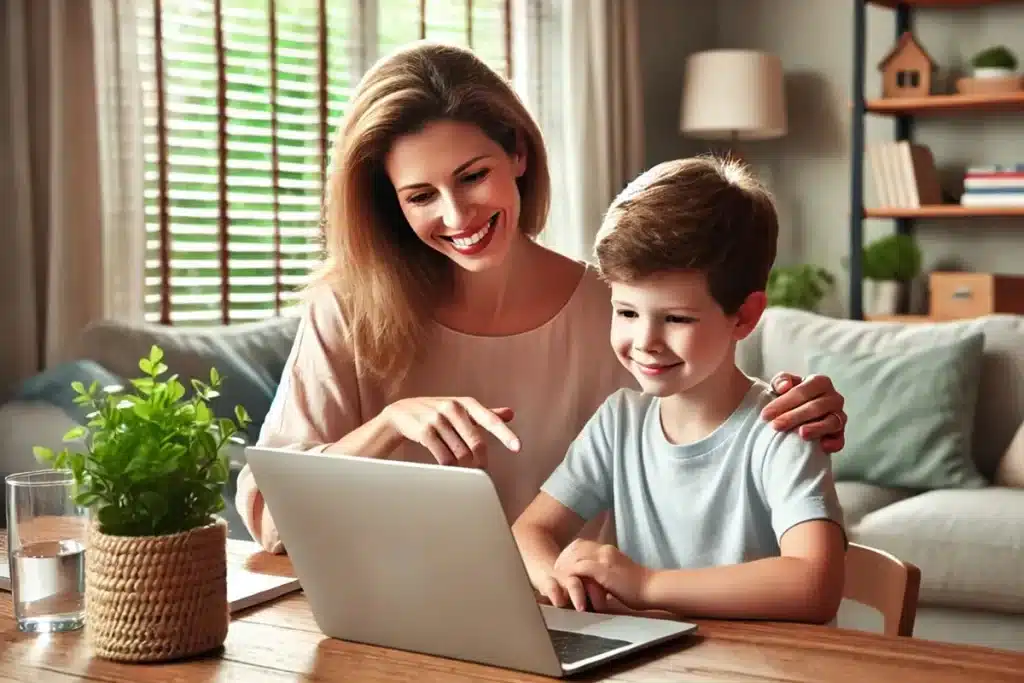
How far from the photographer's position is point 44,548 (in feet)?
3.99

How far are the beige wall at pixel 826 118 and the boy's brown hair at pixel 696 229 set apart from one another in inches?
162

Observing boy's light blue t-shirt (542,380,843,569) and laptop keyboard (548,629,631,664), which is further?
boy's light blue t-shirt (542,380,843,569)

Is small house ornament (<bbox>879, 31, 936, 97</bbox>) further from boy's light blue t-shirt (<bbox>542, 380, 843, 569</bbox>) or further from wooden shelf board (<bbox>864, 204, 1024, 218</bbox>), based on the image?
boy's light blue t-shirt (<bbox>542, 380, 843, 569</bbox>)

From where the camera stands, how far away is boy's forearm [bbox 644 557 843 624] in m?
1.22

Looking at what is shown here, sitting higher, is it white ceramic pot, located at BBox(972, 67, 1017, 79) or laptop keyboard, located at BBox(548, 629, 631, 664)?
white ceramic pot, located at BBox(972, 67, 1017, 79)

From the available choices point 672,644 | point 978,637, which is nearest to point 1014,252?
point 978,637

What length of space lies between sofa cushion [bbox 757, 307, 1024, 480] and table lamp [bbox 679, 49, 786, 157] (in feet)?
5.12

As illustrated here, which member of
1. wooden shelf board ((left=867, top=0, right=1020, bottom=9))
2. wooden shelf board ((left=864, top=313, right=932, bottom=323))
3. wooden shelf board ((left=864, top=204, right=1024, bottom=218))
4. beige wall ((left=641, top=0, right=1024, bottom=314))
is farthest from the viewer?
beige wall ((left=641, top=0, right=1024, bottom=314))

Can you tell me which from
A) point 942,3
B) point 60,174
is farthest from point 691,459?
point 942,3

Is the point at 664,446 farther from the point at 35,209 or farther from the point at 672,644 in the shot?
the point at 35,209

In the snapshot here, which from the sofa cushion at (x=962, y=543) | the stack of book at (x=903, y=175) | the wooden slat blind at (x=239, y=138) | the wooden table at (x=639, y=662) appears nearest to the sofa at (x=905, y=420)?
the sofa cushion at (x=962, y=543)

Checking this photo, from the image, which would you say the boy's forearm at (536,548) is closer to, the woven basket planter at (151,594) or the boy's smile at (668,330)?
the boy's smile at (668,330)

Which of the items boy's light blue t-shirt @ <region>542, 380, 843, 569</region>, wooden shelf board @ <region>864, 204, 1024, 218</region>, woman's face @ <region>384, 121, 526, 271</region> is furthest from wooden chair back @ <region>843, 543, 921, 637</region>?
wooden shelf board @ <region>864, 204, 1024, 218</region>

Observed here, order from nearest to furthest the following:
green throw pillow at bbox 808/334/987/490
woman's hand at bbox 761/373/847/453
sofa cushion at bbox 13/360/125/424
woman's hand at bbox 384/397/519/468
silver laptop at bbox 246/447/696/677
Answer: silver laptop at bbox 246/447/696/677, woman's hand at bbox 384/397/519/468, woman's hand at bbox 761/373/847/453, sofa cushion at bbox 13/360/125/424, green throw pillow at bbox 808/334/987/490
